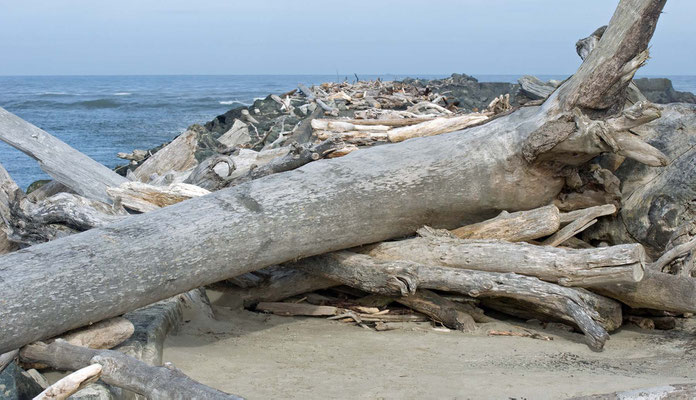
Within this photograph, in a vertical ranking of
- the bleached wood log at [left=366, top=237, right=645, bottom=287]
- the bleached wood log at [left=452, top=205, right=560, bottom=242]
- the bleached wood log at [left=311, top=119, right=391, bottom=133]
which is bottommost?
the bleached wood log at [left=366, top=237, right=645, bottom=287]

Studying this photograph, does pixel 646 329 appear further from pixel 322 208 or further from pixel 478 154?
pixel 322 208

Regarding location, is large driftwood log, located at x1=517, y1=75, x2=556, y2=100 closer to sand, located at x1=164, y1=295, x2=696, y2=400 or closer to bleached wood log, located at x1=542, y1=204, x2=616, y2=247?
bleached wood log, located at x1=542, y1=204, x2=616, y2=247

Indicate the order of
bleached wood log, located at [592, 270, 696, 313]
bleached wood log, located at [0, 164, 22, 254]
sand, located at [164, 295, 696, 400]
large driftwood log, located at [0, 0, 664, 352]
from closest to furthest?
1. sand, located at [164, 295, 696, 400]
2. large driftwood log, located at [0, 0, 664, 352]
3. bleached wood log, located at [592, 270, 696, 313]
4. bleached wood log, located at [0, 164, 22, 254]

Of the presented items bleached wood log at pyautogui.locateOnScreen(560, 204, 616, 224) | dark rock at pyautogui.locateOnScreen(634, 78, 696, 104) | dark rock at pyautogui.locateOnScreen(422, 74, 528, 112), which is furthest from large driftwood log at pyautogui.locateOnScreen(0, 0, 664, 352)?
dark rock at pyautogui.locateOnScreen(634, 78, 696, 104)

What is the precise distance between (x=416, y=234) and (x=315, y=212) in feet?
3.89

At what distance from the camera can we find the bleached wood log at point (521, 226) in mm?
Answer: 5637

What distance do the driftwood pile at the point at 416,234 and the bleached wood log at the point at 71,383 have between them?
31 centimetres

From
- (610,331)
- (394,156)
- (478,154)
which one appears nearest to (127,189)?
(394,156)

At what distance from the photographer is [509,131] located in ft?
19.1

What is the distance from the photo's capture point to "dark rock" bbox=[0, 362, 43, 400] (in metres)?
3.59

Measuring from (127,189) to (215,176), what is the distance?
882 millimetres

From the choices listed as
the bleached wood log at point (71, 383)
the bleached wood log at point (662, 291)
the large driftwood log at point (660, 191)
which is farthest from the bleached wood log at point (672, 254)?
the bleached wood log at point (71, 383)

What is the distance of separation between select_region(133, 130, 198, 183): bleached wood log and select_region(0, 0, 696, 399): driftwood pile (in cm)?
272

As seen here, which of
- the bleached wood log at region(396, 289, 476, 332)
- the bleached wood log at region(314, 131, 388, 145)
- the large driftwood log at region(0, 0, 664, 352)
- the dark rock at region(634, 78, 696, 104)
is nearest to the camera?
the large driftwood log at region(0, 0, 664, 352)
